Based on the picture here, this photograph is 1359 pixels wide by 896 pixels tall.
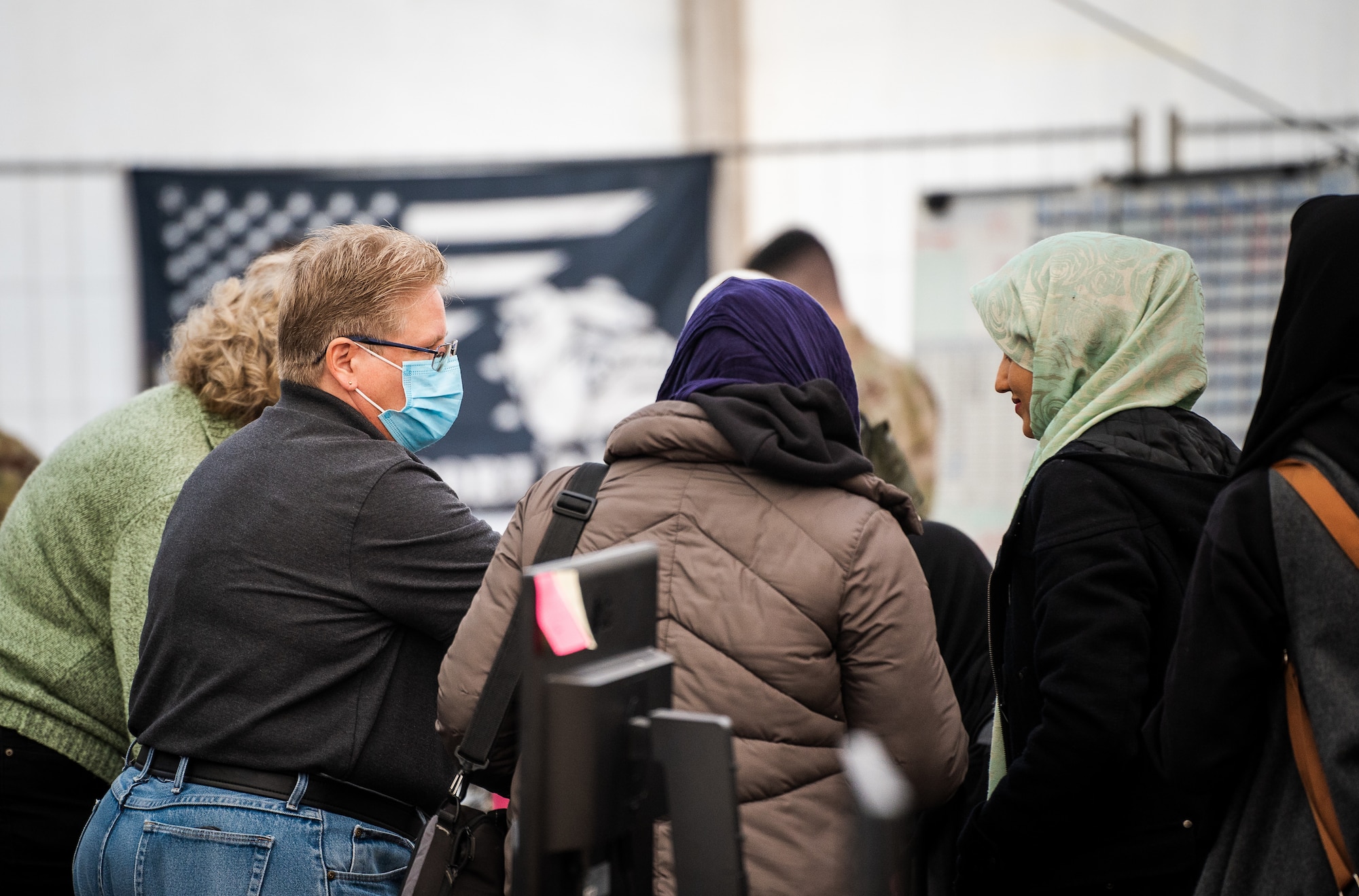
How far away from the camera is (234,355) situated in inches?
88.5

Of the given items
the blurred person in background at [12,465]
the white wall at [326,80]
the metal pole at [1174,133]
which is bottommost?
the blurred person in background at [12,465]

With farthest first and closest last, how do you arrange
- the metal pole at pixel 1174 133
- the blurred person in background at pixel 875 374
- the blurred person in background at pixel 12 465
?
the metal pole at pixel 1174 133 → the blurred person in background at pixel 12 465 → the blurred person in background at pixel 875 374

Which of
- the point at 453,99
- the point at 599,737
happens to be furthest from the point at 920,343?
the point at 599,737

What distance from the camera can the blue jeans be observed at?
1705 millimetres

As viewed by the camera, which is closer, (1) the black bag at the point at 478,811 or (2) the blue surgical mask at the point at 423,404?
(1) the black bag at the point at 478,811

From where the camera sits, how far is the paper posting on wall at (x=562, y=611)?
104cm

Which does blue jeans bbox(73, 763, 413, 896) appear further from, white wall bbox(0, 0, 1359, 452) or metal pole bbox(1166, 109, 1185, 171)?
metal pole bbox(1166, 109, 1185, 171)

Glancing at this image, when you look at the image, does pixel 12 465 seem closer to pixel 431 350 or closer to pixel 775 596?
pixel 431 350

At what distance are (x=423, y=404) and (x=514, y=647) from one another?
0.61 metres

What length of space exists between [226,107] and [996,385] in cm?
508

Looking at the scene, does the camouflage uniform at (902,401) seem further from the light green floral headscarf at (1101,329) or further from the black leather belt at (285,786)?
the black leather belt at (285,786)

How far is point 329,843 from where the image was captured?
173 cm

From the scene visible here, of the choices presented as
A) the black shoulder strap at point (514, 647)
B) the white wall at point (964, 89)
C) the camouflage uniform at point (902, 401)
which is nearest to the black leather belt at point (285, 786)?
the black shoulder strap at point (514, 647)

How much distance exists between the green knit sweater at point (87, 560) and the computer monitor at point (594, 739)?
4.28 ft
